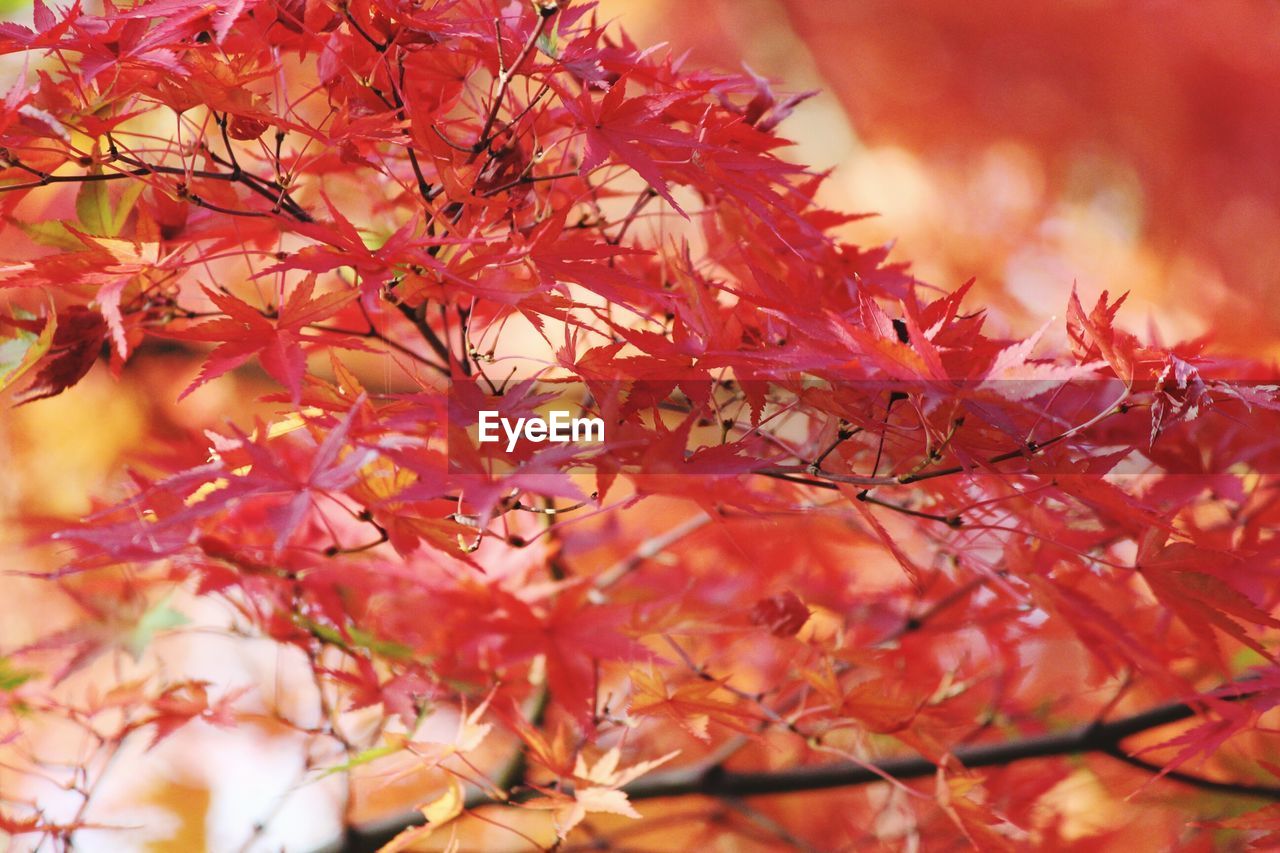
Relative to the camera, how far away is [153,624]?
3.38ft

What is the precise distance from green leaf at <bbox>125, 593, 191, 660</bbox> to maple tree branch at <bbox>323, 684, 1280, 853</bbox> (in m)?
0.28

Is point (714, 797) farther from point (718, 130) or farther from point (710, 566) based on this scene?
point (718, 130)

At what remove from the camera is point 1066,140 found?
2.42 meters

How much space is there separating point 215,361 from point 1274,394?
0.62 m

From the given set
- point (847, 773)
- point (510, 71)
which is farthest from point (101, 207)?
point (847, 773)

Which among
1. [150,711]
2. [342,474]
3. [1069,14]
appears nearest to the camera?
[342,474]

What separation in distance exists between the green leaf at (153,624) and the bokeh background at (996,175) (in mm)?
661

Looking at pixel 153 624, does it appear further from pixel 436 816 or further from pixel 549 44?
pixel 549 44

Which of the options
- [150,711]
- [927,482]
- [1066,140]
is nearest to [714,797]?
[927,482]

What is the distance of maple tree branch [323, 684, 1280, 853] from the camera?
967mm

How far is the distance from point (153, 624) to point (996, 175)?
6.75 ft

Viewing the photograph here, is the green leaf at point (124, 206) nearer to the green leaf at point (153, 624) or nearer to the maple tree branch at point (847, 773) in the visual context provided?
the green leaf at point (153, 624)

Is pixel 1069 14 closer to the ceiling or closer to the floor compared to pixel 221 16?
closer to the ceiling

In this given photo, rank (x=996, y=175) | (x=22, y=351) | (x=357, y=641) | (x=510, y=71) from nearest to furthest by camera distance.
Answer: (x=510, y=71)
(x=22, y=351)
(x=357, y=641)
(x=996, y=175)
